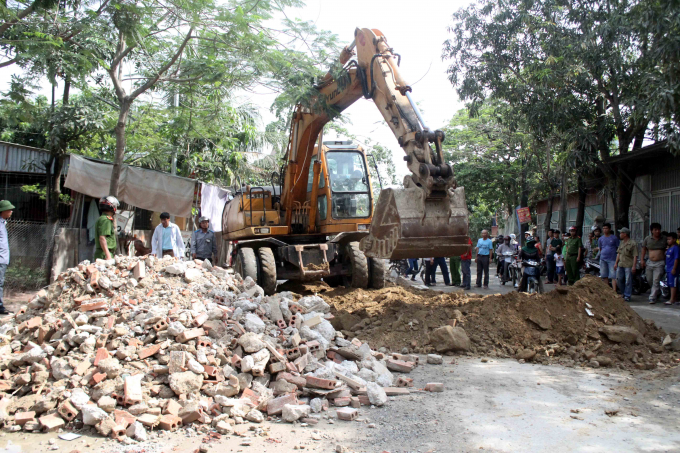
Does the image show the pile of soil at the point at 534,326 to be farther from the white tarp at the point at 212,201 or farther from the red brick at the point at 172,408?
the white tarp at the point at 212,201

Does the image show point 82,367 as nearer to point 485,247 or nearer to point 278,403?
point 278,403

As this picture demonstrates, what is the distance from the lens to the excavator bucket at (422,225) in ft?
21.2

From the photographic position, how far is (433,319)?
701cm

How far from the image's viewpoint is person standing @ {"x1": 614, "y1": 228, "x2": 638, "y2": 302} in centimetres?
1120

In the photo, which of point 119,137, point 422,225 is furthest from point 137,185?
point 422,225

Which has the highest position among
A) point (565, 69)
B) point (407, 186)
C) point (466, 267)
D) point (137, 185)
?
point (565, 69)

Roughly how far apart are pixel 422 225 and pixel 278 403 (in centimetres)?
299

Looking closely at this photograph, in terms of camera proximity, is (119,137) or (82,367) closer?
(82,367)

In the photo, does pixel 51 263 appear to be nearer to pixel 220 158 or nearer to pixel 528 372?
pixel 220 158

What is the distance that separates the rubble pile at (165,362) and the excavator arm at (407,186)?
1419mm

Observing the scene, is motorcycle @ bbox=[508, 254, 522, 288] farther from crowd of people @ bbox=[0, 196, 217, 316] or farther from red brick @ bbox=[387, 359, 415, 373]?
red brick @ bbox=[387, 359, 415, 373]

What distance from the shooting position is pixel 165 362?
4.83 m

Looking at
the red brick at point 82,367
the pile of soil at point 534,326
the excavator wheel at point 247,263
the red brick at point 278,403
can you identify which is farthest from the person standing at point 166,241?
the red brick at point 278,403

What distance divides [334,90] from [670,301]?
8.09 m
